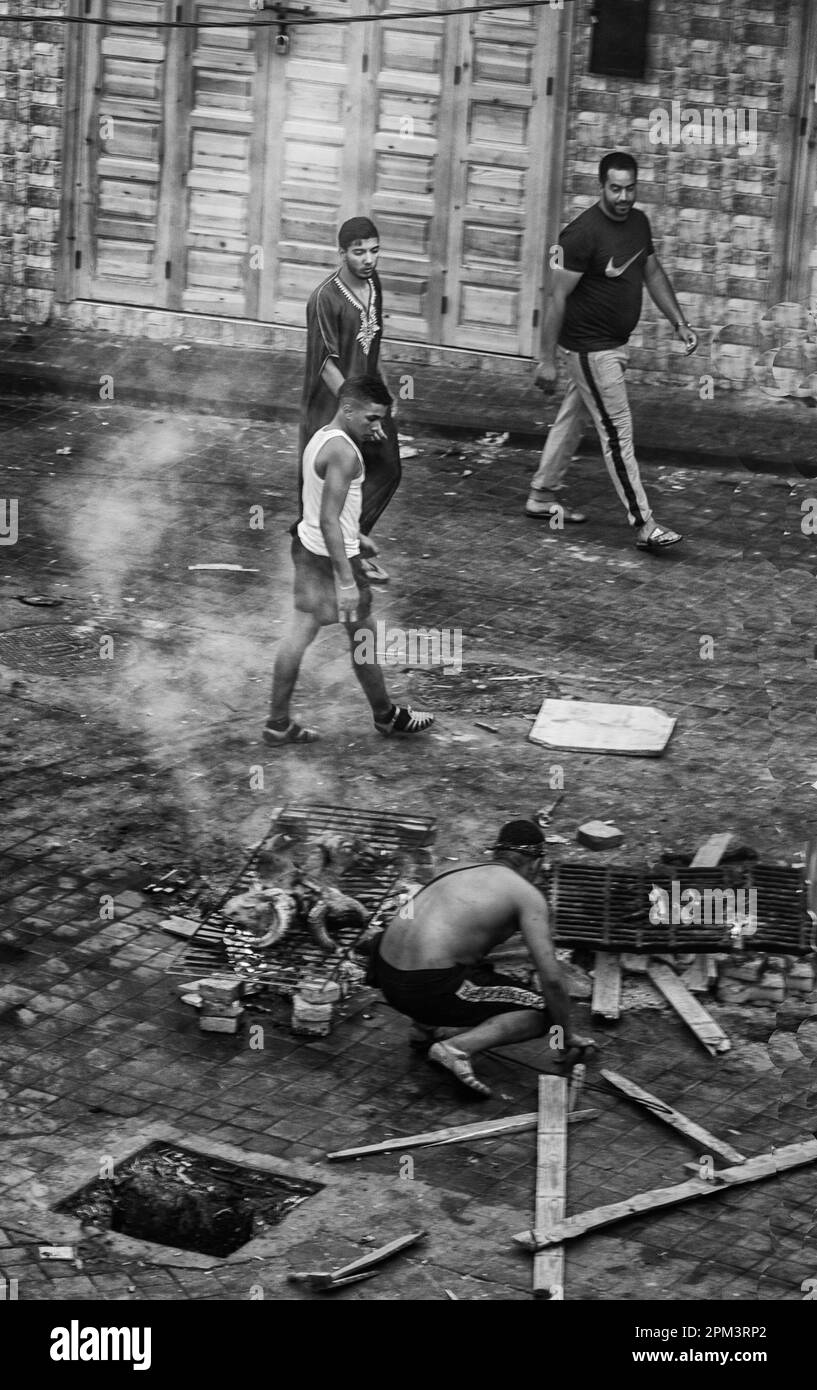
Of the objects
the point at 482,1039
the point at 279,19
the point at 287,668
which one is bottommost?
the point at 482,1039

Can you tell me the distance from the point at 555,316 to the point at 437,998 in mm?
5764

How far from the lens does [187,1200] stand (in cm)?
809

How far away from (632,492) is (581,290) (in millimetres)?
1202

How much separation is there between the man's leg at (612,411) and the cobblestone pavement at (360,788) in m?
0.47

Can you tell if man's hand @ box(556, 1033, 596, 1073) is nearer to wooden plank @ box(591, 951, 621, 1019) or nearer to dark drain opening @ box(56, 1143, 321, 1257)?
wooden plank @ box(591, 951, 621, 1019)

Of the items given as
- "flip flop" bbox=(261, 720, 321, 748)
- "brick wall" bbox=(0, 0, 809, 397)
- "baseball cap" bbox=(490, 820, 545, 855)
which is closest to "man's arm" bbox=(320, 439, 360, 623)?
"flip flop" bbox=(261, 720, 321, 748)

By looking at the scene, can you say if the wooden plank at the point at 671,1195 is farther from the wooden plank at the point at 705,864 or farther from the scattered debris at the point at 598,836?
the scattered debris at the point at 598,836

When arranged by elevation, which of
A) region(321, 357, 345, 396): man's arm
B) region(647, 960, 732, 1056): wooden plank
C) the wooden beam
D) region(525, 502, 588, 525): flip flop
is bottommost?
the wooden beam

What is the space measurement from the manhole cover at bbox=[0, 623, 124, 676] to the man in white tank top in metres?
1.28

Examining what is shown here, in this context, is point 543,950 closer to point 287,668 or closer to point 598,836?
point 598,836

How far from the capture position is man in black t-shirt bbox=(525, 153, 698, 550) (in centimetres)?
1330

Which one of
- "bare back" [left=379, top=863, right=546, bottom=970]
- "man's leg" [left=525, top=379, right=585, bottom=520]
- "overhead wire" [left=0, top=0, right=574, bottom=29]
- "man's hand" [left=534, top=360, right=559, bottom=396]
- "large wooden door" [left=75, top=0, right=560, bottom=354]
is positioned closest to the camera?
A: "bare back" [left=379, top=863, right=546, bottom=970]

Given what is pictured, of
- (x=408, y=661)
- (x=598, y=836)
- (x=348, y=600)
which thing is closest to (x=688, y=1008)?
(x=598, y=836)

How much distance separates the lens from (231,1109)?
28.0 feet
